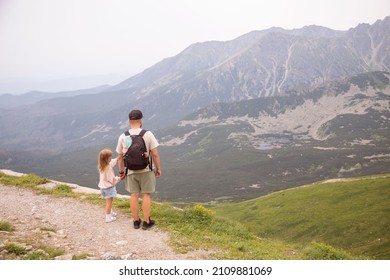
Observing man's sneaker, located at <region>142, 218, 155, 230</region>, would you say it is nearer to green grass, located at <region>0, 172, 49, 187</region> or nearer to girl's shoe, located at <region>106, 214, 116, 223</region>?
girl's shoe, located at <region>106, 214, 116, 223</region>

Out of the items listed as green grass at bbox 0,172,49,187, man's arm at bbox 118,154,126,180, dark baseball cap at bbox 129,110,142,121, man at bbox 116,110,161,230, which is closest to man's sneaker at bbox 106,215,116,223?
man at bbox 116,110,161,230

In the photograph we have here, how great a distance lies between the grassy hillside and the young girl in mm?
43236

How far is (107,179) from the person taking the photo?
13602 mm

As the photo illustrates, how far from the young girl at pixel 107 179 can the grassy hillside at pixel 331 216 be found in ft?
142

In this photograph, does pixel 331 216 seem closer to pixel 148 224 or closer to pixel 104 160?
pixel 148 224

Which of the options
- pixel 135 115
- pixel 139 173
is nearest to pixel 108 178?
pixel 139 173

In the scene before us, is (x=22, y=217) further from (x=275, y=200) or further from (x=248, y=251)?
(x=275, y=200)

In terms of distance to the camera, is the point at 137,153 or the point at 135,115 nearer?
the point at 137,153

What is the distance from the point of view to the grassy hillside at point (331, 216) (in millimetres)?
63312

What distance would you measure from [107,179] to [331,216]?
79.0 meters

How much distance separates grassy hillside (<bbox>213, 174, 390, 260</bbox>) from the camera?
6331 centimetres

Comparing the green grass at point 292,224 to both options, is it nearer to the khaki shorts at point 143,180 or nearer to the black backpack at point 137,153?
the khaki shorts at point 143,180

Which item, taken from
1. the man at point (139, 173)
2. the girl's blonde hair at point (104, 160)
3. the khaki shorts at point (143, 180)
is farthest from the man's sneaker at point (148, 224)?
the girl's blonde hair at point (104, 160)
